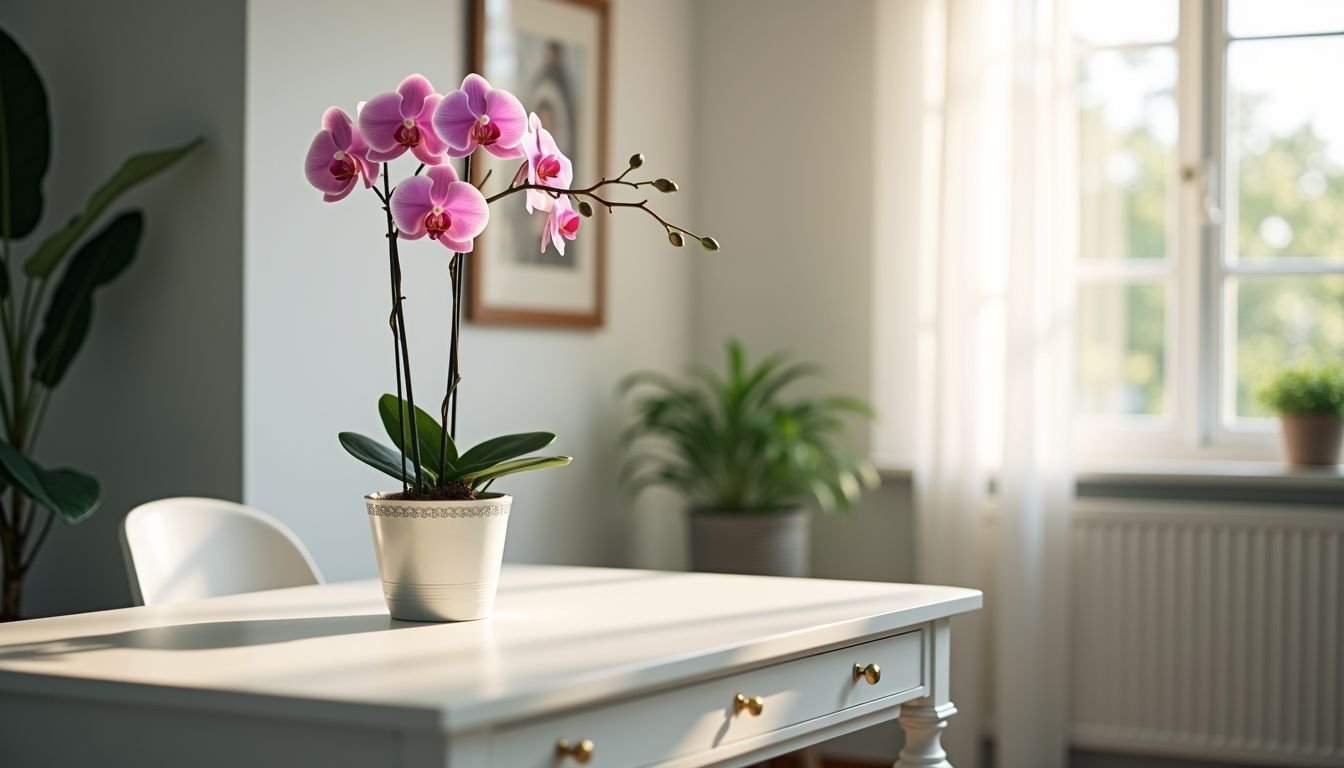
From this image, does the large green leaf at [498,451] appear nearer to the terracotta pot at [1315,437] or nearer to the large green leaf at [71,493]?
the large green leaf at [71,493]

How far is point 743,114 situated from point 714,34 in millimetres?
256

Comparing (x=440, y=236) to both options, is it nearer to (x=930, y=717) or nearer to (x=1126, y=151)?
(x=930, y=717)

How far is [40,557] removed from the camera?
3207 mm

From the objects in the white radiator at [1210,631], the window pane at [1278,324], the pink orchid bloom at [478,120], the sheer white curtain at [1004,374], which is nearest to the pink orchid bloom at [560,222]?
the pink orchid bloom at [478,120]

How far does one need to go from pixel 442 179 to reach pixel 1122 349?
108 inches

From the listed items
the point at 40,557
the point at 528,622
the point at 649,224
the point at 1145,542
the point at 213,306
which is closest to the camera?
the point at 528,622

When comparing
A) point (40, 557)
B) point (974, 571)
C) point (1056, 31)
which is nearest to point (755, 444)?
point (974, 571)

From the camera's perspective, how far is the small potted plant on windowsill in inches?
145

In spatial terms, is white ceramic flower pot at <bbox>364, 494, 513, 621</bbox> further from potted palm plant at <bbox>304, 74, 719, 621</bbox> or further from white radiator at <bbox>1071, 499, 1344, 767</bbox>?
white radiator at <bbox>1071, 499, 1344, 767</bbox>

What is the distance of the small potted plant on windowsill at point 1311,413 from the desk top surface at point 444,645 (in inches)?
76.0

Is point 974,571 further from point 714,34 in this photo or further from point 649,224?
point 714,34

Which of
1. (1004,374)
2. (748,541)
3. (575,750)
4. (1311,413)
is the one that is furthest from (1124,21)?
(575,750)

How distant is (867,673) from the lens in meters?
1.88

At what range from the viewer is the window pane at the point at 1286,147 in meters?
3.87
